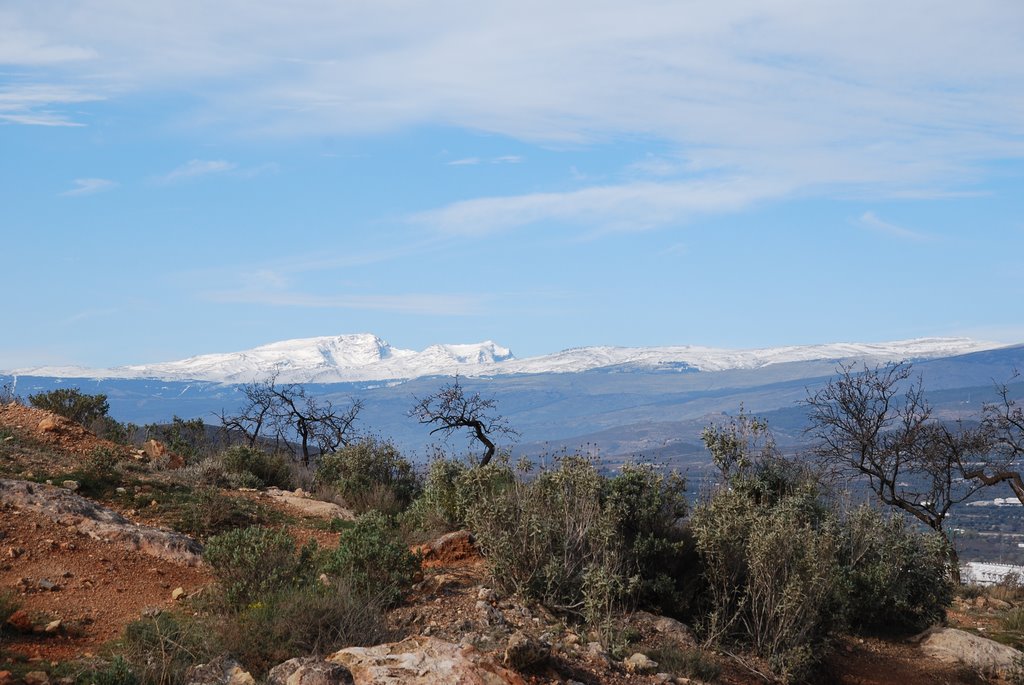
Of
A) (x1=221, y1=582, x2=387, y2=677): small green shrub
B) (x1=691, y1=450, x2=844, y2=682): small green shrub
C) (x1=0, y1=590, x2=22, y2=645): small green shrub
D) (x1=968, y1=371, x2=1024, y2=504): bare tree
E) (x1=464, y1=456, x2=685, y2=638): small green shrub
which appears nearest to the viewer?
(x1=221, y1=582, x2=387, y2=677): small green shrub

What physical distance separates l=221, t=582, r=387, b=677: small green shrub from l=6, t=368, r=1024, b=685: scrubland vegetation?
17 mm

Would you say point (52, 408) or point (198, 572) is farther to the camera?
point (52, 408)

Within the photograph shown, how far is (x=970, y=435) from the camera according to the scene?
79.5 ft

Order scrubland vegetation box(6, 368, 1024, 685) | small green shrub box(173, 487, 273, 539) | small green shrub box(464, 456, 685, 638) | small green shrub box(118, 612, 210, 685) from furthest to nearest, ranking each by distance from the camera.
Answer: small green shrub box(173, 487, 273, 539), small green shrub box(464, 456, 685, 638), scrubland vegetation box(6, 368, 1024, 685), small green shrub box(118, 612, 210, 685)

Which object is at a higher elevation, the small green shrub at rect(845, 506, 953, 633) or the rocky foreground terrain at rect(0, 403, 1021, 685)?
the rocky foreground terrain at rect(0, 403, 1021, 685)

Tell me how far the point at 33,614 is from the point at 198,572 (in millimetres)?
2940

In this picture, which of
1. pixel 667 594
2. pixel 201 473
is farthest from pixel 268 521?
pixel 667 594

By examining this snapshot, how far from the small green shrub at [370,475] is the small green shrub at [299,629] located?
11.2 metres

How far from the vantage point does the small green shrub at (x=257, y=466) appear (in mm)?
20891

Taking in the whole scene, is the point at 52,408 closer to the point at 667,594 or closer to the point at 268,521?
the point at 268,521

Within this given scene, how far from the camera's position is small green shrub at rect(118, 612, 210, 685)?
804 cm

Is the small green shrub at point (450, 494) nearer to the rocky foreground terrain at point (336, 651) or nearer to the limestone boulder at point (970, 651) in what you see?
the rocky foreground terrain at point (336, 651)

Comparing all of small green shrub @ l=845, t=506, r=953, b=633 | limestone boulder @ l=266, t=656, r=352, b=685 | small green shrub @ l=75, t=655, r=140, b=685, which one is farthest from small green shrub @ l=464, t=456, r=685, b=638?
small green shrub @ l=75, t=655, r=140, b=685

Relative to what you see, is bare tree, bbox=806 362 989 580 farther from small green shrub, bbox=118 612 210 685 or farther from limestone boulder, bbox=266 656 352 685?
limestone boulder, bbox=266 656 352 685
